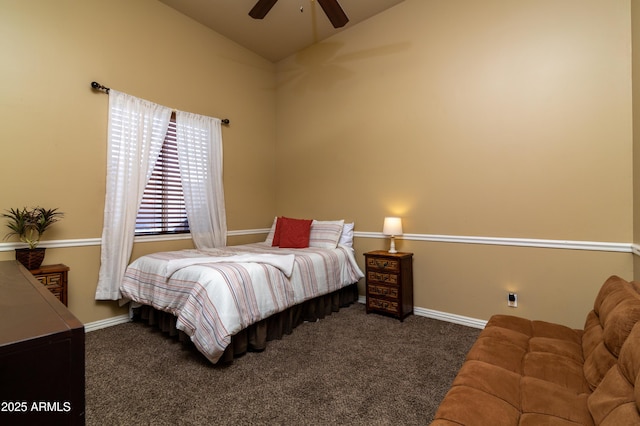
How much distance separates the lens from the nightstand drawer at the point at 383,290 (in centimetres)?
312

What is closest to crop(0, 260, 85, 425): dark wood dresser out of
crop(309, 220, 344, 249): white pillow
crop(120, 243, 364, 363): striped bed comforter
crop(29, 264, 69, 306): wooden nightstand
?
crop(120, 243, 364, 363): striped bed comforter

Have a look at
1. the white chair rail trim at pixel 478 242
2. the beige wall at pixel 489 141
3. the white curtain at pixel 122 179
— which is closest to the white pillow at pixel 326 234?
the beige wall at pixel 489 141

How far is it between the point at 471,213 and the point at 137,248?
354cm

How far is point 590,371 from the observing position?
128 cm

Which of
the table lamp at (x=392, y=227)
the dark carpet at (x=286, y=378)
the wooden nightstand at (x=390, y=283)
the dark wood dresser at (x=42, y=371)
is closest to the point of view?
the dark wood dresser at (x=42, y=371)

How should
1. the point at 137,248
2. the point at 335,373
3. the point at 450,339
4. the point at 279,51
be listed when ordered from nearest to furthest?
the point at 335,373 < the point at 450,339 < the point at 137,248 < the point at 279,51

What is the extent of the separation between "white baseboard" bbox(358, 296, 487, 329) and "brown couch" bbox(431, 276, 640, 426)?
1.24 m

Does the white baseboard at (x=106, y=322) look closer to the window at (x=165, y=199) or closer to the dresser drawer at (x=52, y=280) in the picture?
the dresser drawer at (x=52, y=280)

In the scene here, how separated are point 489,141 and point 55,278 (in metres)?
4.09

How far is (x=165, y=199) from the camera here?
139 inches

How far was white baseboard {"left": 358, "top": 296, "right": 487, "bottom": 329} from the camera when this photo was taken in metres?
2.94

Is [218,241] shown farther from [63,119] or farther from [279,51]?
[279,51]

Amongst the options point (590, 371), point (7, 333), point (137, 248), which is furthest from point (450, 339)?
point (137, 248)

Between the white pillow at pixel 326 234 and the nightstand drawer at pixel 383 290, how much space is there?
2.18 feet
